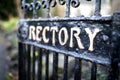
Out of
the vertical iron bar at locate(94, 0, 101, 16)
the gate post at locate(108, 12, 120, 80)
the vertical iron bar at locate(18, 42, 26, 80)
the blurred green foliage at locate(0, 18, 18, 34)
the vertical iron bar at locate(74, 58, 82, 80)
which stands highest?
the vertical iron bar at locate(94, 0, 101, 16)

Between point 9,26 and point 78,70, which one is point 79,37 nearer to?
point 78,70

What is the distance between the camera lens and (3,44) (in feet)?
32.7

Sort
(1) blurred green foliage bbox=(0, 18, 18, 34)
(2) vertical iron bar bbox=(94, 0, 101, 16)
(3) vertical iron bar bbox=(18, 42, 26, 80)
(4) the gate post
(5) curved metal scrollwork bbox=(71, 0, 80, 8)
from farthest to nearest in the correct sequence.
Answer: (1) blurred green foliage bbox=(0, 18, 18, 34)
(3) vertical iron bar bbox=(18, 42, 26, 80)
(5) curved metal scrollwork bbox=(71, 0, 80, 8)
(2) vertical iron bar bbox=(94, 0, 101, 16)
(4) the gate post

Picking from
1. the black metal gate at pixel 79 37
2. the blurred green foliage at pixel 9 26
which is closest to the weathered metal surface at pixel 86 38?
the black metal gate at pixel 79 37

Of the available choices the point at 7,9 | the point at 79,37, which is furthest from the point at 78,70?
the point at 7,9

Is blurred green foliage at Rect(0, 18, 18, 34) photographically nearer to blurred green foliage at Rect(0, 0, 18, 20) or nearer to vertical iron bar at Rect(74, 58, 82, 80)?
blurred green foliage at Rect(0, 0, 18, 20)

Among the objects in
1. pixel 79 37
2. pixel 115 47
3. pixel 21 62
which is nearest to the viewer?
pixel 115 47

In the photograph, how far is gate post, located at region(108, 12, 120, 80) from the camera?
1.77 m

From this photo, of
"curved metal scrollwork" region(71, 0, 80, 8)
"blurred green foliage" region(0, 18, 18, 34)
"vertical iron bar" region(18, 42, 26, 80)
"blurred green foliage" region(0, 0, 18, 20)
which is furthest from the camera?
"blurred green foliage" region(0, 0, 18, 20)

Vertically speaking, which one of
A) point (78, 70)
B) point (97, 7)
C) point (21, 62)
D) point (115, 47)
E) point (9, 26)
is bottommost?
point (9, 26)

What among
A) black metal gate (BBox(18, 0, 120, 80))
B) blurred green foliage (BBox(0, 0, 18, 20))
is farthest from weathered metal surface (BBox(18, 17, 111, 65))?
blurred green foliage (BBox(0, 0, 18, 20))

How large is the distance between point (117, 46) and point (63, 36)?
60cm

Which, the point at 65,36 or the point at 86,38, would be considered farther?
the point at 65,36

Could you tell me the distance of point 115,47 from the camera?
1.78 meters
